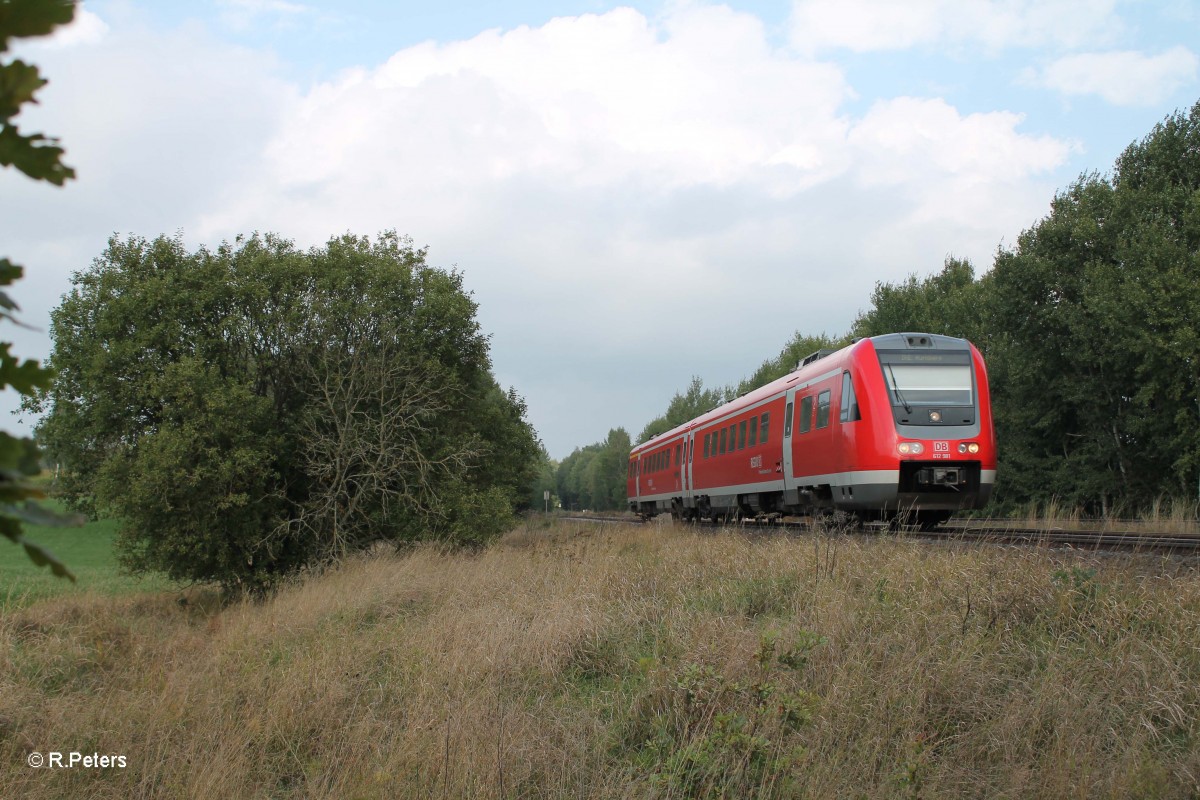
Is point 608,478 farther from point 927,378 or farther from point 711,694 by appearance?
point 711,694

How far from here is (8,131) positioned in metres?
1.08

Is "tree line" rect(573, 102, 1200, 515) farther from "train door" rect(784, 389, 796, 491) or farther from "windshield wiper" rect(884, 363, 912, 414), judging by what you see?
"windshield wiper" rect(884, 363, 912, 414)

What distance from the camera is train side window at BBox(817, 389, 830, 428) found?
47.0 ft

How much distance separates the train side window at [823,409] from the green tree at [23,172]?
45.3ft

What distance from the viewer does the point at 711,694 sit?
5676 millimetres

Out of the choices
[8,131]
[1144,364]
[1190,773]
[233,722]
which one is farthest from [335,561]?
[1144,364]

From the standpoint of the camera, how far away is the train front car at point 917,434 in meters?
12.8

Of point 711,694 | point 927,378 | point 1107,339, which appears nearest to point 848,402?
point 927,378

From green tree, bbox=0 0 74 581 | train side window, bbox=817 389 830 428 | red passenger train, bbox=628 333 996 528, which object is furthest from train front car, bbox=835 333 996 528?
green tree, bbox=0 0 74 581

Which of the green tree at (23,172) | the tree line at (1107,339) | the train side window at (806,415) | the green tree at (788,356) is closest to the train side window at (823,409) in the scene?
the train side window at (806,415)

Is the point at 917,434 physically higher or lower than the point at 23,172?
higher

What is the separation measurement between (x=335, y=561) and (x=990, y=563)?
1329 cm

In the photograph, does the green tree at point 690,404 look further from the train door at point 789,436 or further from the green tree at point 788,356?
the train door at point 789,436

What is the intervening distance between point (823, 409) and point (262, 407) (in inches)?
496
